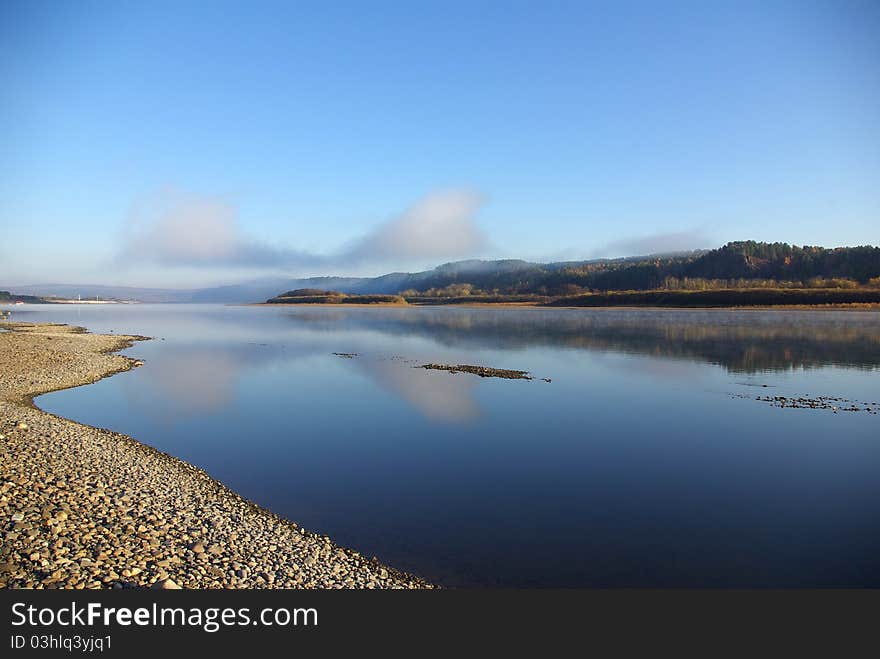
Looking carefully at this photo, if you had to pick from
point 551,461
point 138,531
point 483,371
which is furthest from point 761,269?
point 138,531

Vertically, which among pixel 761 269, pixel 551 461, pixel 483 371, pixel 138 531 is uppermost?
pixel 761 269

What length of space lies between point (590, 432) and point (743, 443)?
4.24 meters

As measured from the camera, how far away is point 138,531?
Result: 799 centimetres

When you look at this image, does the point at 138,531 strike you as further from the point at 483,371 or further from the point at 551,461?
the point at 483,371

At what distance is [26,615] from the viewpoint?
5.82 meters

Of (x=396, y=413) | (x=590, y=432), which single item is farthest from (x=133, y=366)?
(x=590, y=432)

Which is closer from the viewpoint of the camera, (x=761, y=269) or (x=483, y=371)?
(x=483, y=371)

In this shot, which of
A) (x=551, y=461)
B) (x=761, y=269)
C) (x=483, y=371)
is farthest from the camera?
(x=761, y=269)

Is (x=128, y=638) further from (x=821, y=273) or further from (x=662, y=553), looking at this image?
(x=821, y=273)

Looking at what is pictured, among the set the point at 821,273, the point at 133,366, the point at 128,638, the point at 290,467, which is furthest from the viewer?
the point at 821,273

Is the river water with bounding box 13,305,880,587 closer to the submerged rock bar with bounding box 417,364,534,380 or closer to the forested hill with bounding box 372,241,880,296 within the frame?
the submerged rock bar with bounding box 417,364,534,380

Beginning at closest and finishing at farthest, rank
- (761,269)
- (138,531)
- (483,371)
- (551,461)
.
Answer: (138,531) < (551,461) < (483,371) < (761,269)

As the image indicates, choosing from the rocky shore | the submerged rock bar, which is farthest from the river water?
the submerged rock bar

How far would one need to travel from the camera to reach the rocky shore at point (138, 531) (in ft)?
22.1
